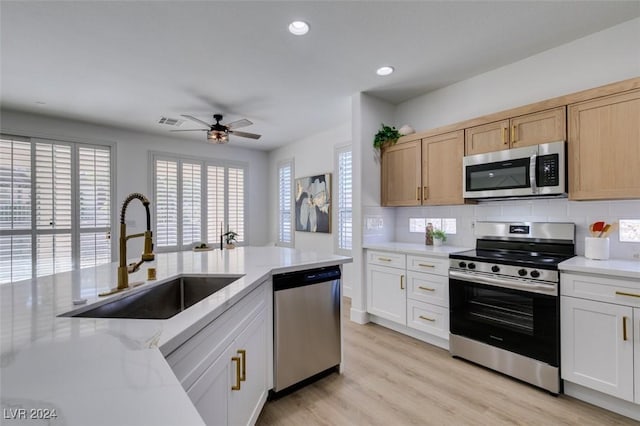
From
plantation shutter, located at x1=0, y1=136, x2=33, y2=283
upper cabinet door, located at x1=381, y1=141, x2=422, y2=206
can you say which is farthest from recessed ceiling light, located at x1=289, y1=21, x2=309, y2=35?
plantation shutter, located at x1=0, y1=136, x2=33, y2=283

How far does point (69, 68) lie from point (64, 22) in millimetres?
865

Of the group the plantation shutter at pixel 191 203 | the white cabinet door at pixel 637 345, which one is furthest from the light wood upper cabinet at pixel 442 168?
the plantation shutter at pixel 191 203

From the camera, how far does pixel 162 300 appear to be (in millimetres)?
1579

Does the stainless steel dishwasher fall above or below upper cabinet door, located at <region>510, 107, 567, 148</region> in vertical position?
below

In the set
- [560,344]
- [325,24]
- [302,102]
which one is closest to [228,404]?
[560,344]

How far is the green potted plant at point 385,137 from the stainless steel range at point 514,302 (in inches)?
58.3

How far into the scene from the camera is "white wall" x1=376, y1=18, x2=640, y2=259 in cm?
227

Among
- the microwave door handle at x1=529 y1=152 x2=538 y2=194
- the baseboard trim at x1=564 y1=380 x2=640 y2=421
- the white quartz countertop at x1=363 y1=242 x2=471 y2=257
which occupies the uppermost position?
the microwave door handle at x1=529 y1=152 x2=538 y2=194

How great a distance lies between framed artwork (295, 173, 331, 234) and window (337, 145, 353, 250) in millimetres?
256

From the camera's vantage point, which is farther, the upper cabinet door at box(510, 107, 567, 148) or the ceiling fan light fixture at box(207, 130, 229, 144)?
the ceiling fan light fixture at box(207, 130, 229, 144)

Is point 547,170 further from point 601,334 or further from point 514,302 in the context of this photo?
point 601,334

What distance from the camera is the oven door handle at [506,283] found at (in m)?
2.10

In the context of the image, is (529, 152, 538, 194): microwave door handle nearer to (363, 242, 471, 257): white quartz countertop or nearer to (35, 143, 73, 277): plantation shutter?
(363, 242, 471, 257): white quartz countertop

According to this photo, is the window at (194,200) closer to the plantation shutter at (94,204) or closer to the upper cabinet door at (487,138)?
the plantation shutter at (94,204)
